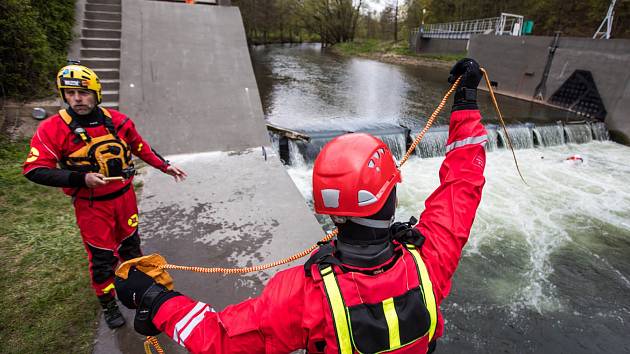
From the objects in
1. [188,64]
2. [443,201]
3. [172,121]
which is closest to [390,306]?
[443,201]

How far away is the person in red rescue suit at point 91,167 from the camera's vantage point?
2.25 meters

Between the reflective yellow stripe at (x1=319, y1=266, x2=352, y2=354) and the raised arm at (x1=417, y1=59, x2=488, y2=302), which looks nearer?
the reflective yellow stripe at (x1=319, y1=266, x2=352, y2=354)

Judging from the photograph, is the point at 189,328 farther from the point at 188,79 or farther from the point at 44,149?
the point at 188,79

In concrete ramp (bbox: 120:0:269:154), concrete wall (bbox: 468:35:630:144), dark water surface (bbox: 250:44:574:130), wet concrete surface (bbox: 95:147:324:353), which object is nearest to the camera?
wet concrete surface (bbox: 95:147:324:353)

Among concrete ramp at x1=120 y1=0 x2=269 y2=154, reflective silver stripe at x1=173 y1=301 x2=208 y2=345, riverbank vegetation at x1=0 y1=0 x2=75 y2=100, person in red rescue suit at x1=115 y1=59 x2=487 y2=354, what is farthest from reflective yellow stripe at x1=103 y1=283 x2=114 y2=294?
riverbank vegetation at x1=0 y1=0 x2=75 y2=100

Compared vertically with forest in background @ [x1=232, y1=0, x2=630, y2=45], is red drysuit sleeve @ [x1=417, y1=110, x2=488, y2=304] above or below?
below

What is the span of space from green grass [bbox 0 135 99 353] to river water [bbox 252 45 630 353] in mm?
3516

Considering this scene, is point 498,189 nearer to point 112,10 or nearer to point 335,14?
point 112,10

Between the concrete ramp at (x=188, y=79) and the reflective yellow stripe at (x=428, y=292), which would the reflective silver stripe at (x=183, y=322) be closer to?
the reflective yellow stripe at (x=428, y=292)

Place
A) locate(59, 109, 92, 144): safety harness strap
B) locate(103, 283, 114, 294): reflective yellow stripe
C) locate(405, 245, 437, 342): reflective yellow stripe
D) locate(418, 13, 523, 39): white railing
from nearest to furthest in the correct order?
locate(405, 245, 437, 342): reflective yellow stripe < locate(59, 109, 92, 144): safety harness strap < locate(103, 283, 114, 294): reflective yellow stripe < locate(418, 13, 523, 39): white railing

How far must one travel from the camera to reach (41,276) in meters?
2.96

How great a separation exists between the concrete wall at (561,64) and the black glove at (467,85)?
13489mm

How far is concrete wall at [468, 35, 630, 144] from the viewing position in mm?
11453

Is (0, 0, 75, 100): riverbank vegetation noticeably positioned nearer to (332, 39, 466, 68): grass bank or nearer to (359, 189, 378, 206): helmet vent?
(359, 189, 378, 206): helmet vent
